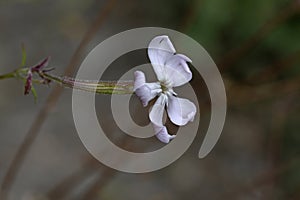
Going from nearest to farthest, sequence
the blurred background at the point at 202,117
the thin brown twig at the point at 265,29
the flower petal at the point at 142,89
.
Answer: the flower petal at the point at 142,89 < the thin brown twig at the point at 265,29 < the blurred background at the point at 202,117

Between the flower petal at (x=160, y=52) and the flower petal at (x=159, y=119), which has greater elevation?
the flower petal at (x=160, y=52)

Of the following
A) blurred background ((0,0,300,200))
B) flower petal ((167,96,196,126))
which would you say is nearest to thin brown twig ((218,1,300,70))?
blurred background ((0,0,300,200))

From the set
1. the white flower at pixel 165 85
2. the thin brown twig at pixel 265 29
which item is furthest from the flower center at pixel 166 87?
the thin brown twig at pixel 265 29

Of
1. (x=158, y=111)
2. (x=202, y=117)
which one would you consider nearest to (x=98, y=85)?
(x=158, y=111)

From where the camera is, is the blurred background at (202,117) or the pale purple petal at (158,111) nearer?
the pale purple petal at (158,111)

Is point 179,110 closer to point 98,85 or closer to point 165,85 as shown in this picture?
point 165,85

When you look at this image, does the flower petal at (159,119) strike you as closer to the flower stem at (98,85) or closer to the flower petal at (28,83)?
the flower stem at (98,85)

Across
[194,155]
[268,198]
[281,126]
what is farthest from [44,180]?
[281,126]

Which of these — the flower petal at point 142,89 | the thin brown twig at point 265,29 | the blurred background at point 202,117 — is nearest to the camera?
the flower petal at point 142,89

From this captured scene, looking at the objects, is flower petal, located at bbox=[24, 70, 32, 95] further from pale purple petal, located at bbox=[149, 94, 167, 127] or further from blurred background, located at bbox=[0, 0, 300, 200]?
blurred background, located at bbox=[0, 0, 300, 200]
